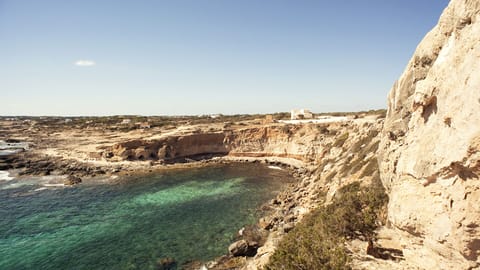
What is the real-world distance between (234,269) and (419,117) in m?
12.4

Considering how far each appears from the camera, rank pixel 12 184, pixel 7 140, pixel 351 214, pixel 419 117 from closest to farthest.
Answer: pixel 419 117 → pixel 351 214 → pixel 12 184 → pixel 7 140

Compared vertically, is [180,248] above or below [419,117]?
below

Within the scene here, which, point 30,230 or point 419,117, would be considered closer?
point 419,117

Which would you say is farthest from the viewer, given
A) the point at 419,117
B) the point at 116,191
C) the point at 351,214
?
the point at 116,191

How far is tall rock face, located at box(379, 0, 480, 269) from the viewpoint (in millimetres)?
4617

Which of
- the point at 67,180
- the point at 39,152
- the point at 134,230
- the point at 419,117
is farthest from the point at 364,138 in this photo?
the point at 39,152

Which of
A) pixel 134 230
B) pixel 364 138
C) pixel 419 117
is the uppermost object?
pixel 419 117

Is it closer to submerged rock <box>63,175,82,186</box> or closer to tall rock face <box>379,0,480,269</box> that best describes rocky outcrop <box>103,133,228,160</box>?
submerged rock <box>63,175,82,186</box>

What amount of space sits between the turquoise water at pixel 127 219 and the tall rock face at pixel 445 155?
43.7 ft

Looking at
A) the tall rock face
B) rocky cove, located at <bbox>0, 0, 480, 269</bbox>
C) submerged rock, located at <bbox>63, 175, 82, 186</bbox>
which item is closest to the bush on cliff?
rocky cove, located at <bbox>0, 0, 480, 269</bbox>

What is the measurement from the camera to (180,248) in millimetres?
17312

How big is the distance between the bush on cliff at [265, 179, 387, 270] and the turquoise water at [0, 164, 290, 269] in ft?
27.1

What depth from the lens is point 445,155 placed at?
16.4 feet

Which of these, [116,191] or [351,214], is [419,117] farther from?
[116,191]
